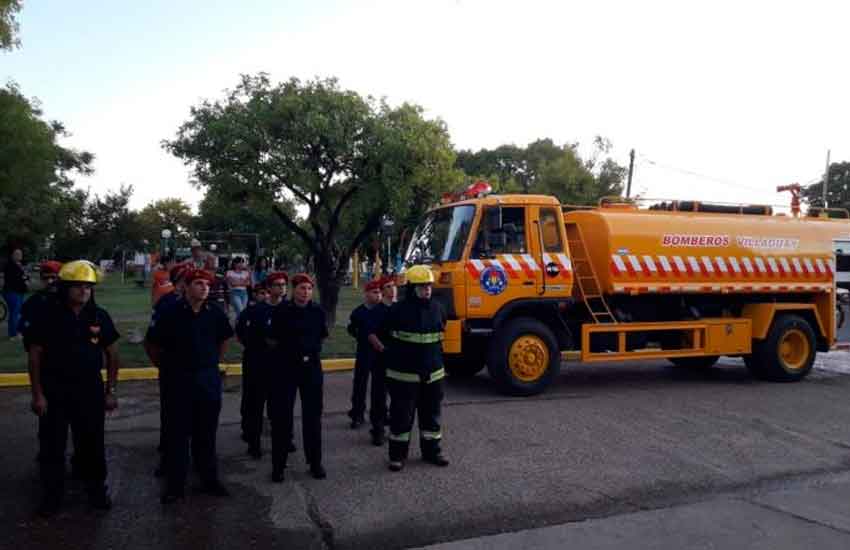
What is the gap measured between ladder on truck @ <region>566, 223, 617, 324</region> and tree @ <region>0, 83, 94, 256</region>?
8.94 metres

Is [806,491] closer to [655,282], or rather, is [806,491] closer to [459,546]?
[459,546]

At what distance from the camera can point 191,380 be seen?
5250mm

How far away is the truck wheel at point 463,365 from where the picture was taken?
10586mm

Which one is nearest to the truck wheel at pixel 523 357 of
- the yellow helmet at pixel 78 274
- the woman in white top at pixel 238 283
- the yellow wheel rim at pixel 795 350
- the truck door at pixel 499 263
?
the truck door at pixel 499 263

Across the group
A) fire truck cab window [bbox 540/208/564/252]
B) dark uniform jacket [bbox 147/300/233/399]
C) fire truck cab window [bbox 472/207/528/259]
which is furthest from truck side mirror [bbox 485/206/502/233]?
dark uniform jacket [bbox 147/300/233/399]

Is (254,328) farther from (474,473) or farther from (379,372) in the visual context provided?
(474,473)

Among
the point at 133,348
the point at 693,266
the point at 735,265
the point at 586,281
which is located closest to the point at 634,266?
the point at 586,281

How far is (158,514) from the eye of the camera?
4.95 meters

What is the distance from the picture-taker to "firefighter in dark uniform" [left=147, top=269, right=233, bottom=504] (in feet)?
17.1

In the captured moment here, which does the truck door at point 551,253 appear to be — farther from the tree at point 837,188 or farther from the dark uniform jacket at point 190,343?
the tree at point 837,188

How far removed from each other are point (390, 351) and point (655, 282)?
526 centimetres

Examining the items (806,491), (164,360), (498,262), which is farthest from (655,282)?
(164,360)

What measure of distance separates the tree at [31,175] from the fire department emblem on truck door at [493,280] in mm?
8007

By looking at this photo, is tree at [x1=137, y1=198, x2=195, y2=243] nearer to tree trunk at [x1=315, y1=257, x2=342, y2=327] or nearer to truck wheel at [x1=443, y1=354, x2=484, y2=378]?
tree trunk at [x1=315, y1=257, x2=342, y2=327]
